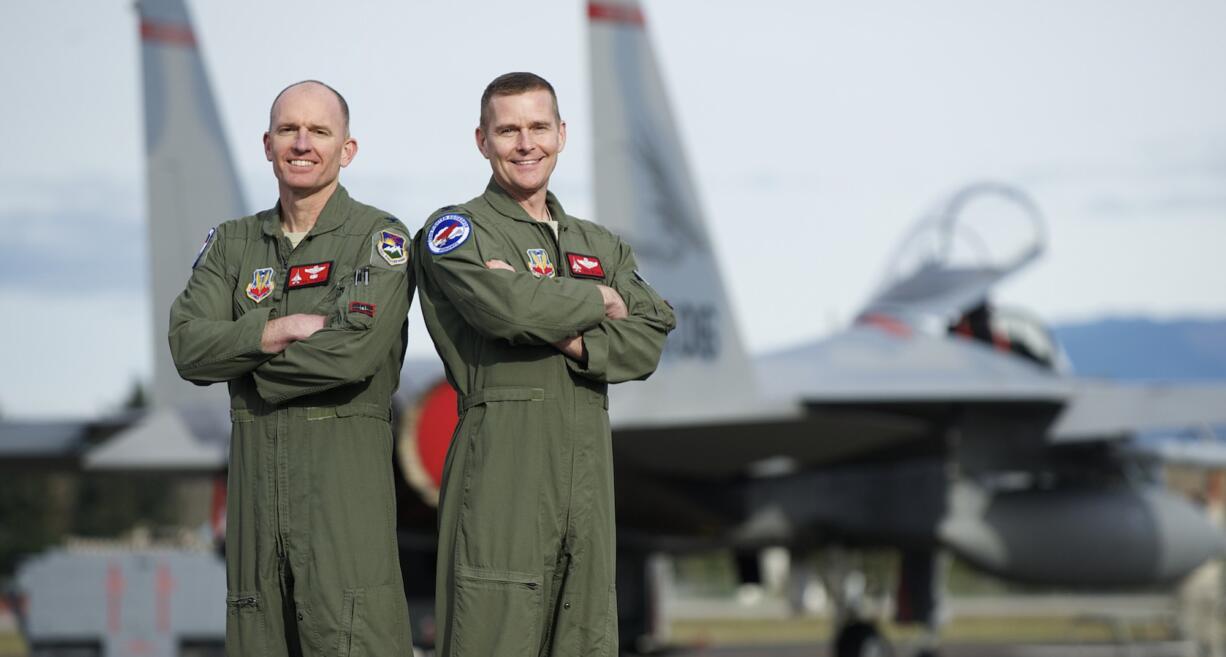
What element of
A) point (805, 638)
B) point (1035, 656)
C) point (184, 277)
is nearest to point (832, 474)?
point (184, 277)

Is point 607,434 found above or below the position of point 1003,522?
above

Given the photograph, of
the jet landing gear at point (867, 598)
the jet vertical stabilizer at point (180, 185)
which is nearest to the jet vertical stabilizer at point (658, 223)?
the jet vertical stabilizer at point (180, 185)

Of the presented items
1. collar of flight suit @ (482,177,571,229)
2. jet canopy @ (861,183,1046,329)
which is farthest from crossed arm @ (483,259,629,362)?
jet canopy @ (861,183,1046,329)

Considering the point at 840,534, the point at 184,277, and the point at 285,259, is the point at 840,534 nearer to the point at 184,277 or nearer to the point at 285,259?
the point at 184,277

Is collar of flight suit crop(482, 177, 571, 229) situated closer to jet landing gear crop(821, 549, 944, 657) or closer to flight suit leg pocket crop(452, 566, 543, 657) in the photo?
flight suit leg pocket crop(452, 566, 543, 657)

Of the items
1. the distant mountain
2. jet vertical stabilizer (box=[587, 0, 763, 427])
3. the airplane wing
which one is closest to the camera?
jet vertical stabilizer (box=[587, 0, 763, 427])

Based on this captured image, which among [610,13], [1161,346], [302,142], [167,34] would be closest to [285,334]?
[302,142]

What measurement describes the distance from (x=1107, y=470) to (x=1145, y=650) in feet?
24.9

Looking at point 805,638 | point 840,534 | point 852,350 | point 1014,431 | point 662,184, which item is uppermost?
point 662,184

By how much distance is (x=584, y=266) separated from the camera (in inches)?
125

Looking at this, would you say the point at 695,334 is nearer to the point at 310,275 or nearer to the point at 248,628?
the point at 310,275

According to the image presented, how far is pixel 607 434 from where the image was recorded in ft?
10.2

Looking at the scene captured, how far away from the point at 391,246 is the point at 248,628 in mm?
897

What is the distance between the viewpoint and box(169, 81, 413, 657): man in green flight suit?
2.98 metres
